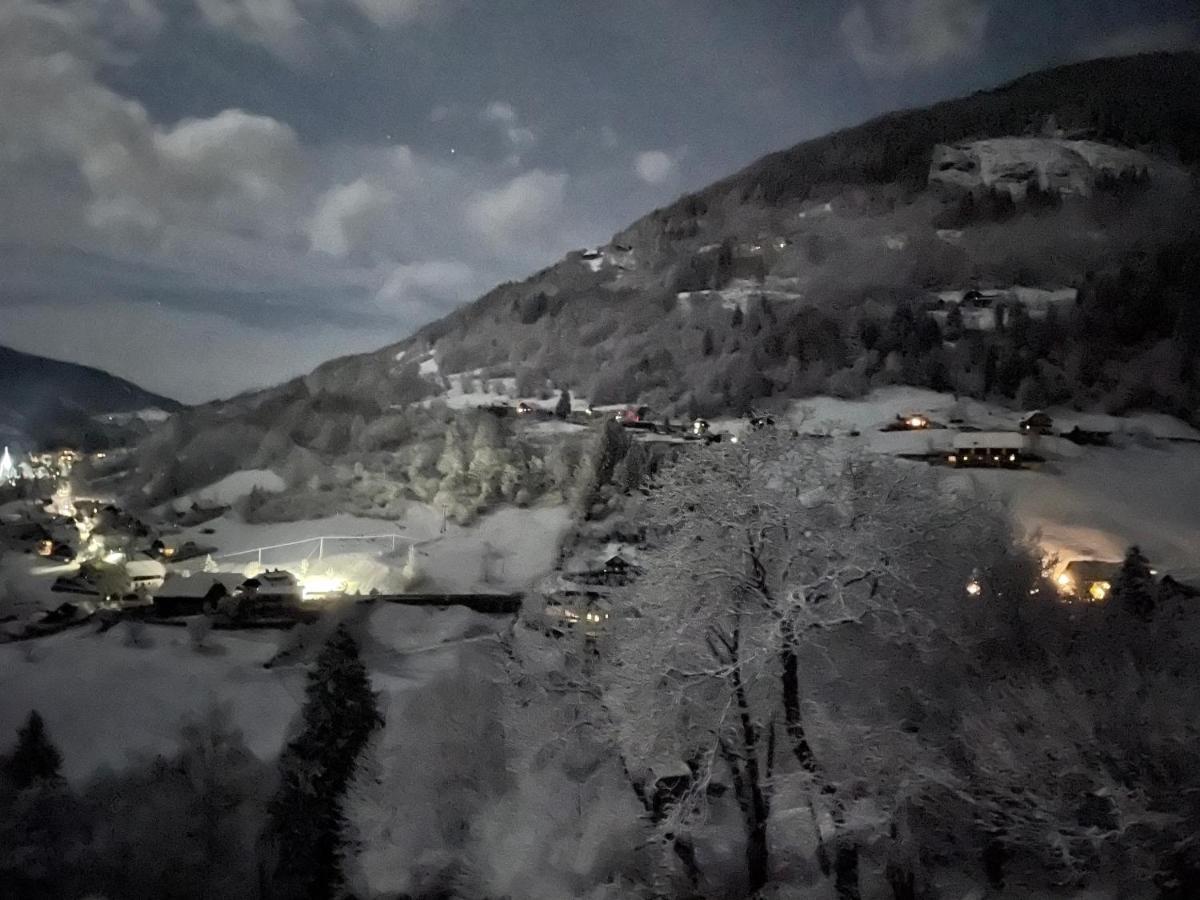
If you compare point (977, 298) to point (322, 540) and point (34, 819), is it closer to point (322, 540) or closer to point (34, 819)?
point (322, 540)

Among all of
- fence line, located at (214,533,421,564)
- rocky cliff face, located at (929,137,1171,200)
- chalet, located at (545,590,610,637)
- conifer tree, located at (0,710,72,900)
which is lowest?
conifer tree, located at (0,710,72,900)

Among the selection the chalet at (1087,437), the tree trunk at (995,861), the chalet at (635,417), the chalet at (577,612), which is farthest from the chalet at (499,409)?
the tree trunk at (995,861)

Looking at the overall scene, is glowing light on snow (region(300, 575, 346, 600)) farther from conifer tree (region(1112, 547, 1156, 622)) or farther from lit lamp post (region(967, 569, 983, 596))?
conifer tree (region(1112, 547, 1156, 622))

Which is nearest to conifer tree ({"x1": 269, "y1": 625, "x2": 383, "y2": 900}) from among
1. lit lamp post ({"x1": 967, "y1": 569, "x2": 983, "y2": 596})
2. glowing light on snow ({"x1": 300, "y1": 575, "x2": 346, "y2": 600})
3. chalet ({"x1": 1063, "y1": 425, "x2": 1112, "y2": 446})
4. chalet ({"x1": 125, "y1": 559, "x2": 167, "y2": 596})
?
glowing light on snow ({"x1": 300, "y1": 575, "x2": 346, "y2": 600})

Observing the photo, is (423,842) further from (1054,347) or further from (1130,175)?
(1130,175)

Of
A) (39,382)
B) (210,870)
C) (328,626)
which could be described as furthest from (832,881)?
(39,382)

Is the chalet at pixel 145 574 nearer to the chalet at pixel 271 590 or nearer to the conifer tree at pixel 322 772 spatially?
the chalet at pixel 271 590

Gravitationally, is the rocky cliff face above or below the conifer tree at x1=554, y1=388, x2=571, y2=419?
above
